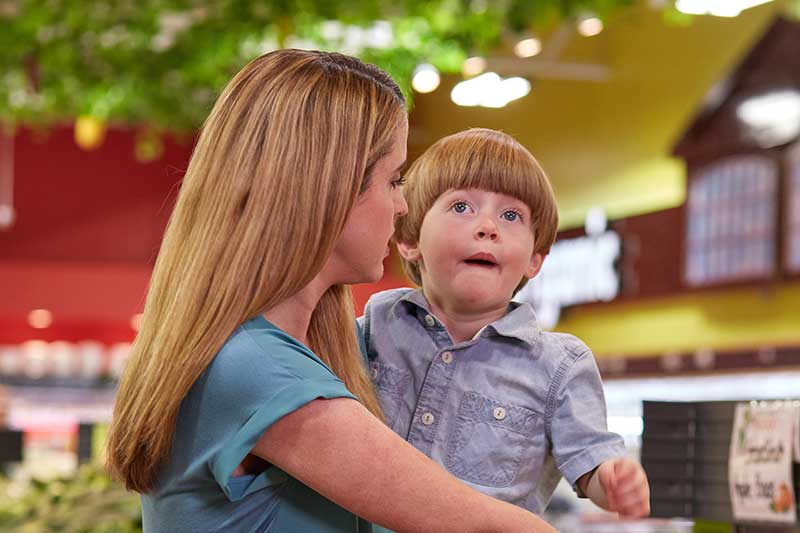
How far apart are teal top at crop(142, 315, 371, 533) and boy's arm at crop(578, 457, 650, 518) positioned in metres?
0.30

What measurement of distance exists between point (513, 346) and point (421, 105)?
12285mm

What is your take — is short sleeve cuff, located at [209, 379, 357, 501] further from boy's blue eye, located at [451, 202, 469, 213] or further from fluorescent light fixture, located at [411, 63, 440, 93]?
fluorescent light fixture, located at [411, 63, 440, 93]

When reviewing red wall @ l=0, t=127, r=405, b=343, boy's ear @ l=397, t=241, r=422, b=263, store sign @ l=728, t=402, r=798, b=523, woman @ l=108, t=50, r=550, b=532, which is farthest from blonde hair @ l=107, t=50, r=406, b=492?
red wall @ l=0, t=127, r=405, b=343

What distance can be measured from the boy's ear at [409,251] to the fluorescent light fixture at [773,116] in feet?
21.0

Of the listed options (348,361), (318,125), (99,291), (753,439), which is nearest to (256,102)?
(318,125)

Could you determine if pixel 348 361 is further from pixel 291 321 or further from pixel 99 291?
pixel 99 291

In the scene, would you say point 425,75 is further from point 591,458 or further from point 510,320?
point 591,458

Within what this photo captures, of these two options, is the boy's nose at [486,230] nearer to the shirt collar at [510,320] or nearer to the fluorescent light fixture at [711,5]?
the shirt collar at [510,320]

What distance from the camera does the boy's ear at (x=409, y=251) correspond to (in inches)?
67.6

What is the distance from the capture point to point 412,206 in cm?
172

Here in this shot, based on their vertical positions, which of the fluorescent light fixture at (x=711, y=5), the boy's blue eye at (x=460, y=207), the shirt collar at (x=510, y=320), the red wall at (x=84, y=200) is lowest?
the shirt collar at (x=510, y=320)

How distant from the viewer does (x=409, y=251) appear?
173cm

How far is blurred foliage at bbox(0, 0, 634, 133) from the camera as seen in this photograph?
638 centimetres

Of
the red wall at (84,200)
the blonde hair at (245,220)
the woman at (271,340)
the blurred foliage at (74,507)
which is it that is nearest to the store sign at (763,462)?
the woman at (271,340)
